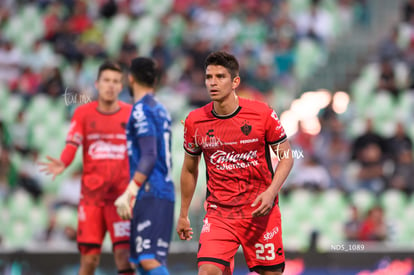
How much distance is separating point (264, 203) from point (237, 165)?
0.50 metres

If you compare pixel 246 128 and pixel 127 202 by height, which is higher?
pixel 246 128

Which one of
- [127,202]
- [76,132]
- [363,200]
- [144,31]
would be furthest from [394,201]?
[144,31]

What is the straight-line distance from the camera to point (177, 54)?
14.4 metres

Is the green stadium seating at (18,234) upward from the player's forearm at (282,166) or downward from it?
downward

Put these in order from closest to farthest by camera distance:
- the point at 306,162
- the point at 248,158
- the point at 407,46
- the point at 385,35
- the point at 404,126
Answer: the point at 248,158, the point at 306,162, the point at 404,126, the point at 407,46, the point at 385,35

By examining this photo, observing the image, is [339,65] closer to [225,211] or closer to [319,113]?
[319,113]

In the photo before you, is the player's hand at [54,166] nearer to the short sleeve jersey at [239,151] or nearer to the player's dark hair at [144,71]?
the player's dark hair at [144,71]

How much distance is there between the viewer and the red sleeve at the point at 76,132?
750 cm

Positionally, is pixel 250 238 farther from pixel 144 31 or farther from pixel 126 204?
pixel 144 31

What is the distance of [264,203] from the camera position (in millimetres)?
5305

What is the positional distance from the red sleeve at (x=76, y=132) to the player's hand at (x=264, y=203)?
9.37ft

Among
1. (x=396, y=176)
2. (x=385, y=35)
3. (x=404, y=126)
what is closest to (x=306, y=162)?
(x=396, y=176)

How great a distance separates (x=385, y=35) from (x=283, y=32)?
2528 millimetres

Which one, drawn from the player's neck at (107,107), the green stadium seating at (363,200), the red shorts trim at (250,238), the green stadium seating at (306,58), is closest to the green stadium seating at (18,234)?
the player's neck at (107,107)
